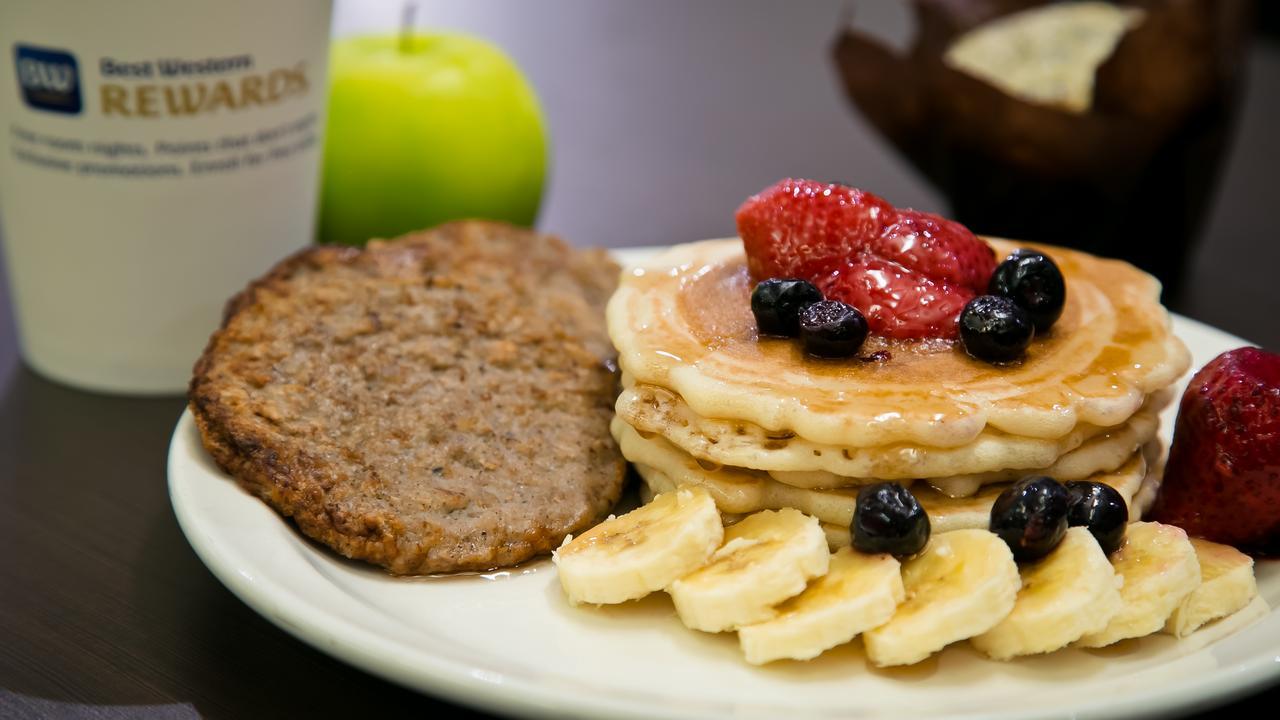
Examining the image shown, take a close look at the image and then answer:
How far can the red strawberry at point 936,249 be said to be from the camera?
1.82 metres

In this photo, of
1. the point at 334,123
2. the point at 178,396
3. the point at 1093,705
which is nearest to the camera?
the point at 1093,705

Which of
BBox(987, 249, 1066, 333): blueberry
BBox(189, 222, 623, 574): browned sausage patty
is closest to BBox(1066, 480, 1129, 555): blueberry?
BBox(987, 249, 1066, 333): blueberry

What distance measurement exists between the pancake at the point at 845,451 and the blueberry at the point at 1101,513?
0.08 meters

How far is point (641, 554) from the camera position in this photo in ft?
5.00

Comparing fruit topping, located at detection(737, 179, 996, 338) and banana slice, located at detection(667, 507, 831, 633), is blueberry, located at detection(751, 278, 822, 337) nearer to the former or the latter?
fruit topping, located at detection(737, 179, 996, 338)

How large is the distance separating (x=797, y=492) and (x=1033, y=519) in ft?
0.98

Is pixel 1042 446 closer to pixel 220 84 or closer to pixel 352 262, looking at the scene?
pixel 352 262

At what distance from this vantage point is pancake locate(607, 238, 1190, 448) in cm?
157

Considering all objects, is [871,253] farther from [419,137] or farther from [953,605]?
[419,137]

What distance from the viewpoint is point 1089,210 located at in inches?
114

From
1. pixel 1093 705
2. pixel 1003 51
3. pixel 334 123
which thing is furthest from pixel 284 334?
pixel 1003 51

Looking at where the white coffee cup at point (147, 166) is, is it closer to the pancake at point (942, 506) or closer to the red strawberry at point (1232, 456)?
the pancake at point (942, 506)

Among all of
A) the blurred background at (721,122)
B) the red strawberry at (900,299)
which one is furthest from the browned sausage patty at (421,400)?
the blurred background at (721,122)

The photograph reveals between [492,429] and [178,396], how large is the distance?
Result: 0.78 metres
